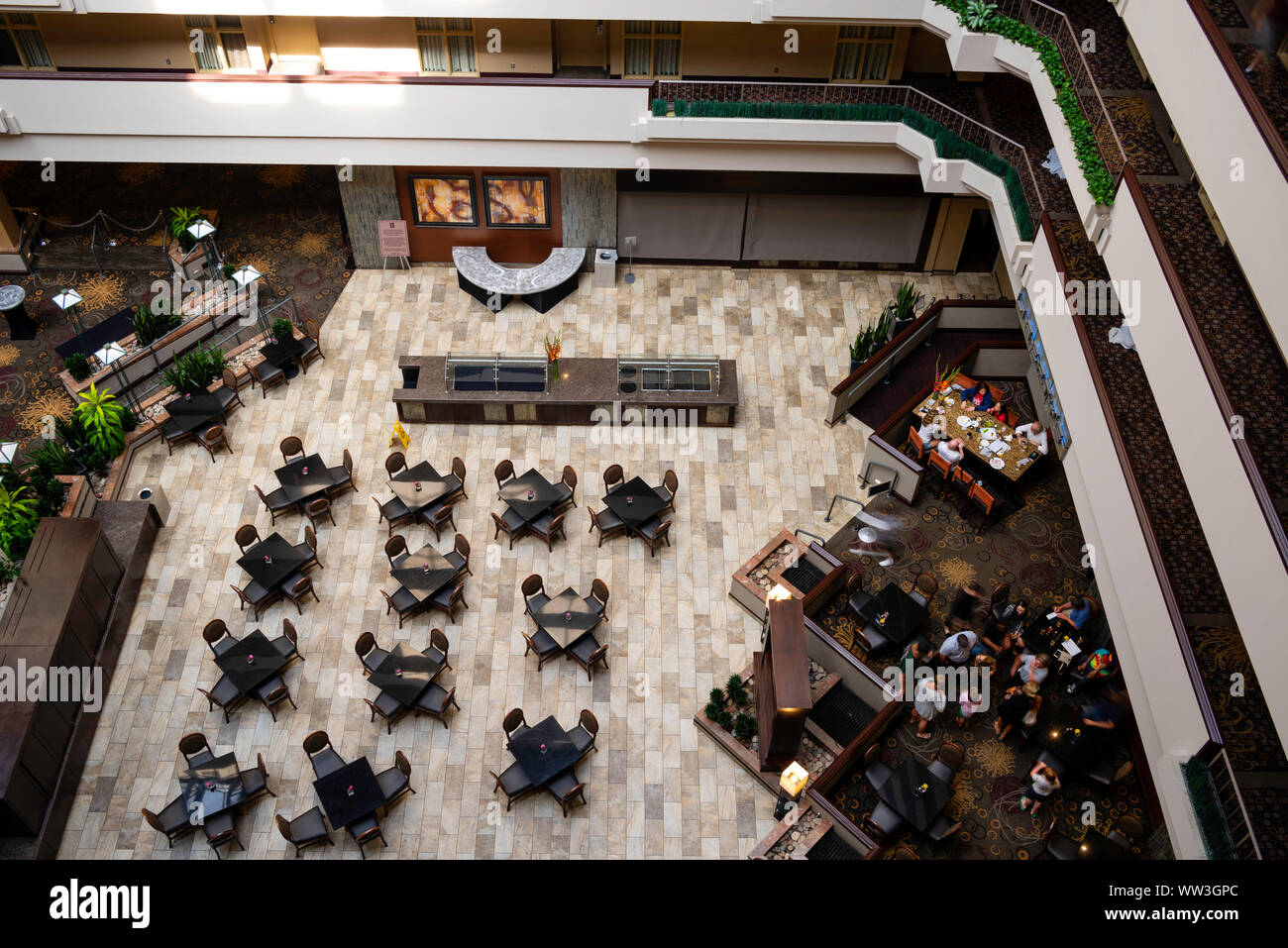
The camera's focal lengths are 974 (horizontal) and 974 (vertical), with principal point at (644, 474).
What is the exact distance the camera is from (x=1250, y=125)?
Result: 946 centimetres

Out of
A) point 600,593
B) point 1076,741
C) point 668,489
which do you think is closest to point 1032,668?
point 1076,741

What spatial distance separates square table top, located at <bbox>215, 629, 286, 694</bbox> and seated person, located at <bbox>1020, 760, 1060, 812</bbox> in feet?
34.2

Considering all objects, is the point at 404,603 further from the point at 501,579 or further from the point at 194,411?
the point at 194,411

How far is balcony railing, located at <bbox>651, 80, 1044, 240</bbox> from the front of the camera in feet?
54.5

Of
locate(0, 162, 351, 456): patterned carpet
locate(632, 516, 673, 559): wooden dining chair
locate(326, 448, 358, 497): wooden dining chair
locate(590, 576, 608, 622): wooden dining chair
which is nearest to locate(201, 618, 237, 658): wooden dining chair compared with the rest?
locate(326, 448, 358, 497): wooden dining chair

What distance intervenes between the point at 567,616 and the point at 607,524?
76.1 inches

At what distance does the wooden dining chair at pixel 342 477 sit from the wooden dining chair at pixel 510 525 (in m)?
2.61

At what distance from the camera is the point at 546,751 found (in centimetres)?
1304

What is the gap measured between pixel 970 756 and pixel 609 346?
9955 millimetres

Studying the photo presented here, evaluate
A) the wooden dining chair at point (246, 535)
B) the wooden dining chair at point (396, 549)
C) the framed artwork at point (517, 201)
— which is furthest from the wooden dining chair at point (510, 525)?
the framed artwork at point (517, 201)

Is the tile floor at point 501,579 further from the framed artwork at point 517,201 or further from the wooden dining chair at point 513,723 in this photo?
the framed artwork at point 517,201

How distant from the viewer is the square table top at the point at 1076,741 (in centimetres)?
1306

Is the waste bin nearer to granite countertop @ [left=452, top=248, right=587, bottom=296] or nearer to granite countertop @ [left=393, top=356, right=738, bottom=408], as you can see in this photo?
granite countertop @ [left=452, top=248, right=587, bottom=296]

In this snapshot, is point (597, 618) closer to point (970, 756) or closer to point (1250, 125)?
point (970, 756)
